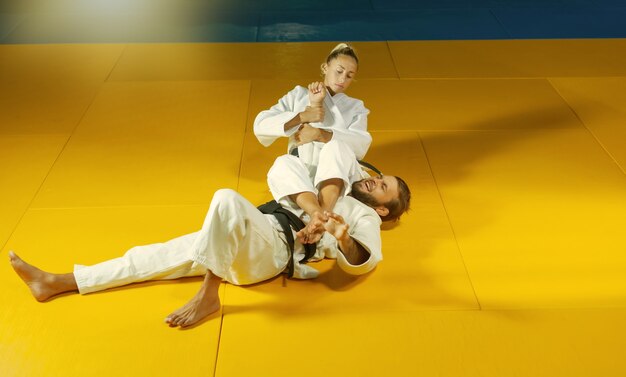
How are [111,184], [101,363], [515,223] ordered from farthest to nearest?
[111,184] → [515,223] → [101,363]

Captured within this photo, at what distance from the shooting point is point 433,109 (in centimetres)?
480

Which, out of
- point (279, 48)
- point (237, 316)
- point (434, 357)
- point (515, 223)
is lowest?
point (434, 357)

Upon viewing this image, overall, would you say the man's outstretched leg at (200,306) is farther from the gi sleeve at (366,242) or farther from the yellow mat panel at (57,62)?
the yellow mat panel at (57,62)

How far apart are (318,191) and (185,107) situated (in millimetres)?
1864

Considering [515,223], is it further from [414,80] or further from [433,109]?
[414,80]

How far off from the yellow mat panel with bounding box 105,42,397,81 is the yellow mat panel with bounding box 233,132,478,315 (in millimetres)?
2119

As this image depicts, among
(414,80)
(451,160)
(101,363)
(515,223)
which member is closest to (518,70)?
(414,80)

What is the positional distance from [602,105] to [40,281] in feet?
12.6

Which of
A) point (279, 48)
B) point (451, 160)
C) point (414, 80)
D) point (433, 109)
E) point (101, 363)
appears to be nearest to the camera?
point (101, 363)

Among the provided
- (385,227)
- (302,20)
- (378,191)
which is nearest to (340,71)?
(378,191)

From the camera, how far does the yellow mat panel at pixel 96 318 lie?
2660 millimetres

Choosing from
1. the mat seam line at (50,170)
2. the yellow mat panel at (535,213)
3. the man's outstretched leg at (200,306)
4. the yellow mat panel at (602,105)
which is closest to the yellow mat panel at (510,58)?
the yellow mat panel at (602,105)

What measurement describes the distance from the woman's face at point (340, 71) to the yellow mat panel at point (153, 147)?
82 cm

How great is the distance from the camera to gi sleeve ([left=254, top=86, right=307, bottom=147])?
3545 millimetres
